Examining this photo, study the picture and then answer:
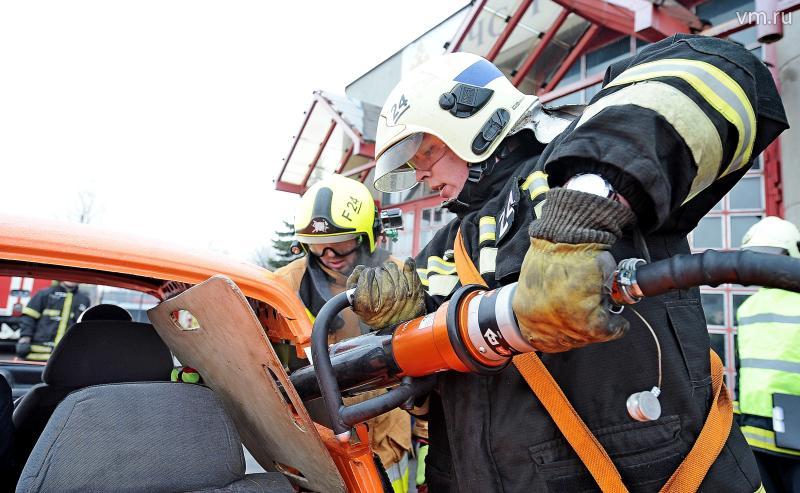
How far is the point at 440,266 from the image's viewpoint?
1724mm

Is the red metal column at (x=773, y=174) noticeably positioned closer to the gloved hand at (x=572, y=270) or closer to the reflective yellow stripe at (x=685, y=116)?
the reflective yellow stripe at (x=685, y=116)

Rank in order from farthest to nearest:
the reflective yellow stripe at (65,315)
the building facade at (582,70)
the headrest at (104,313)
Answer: the reflective yellow stripe at (65,315) < the building facade at (582,70) < the headrest at (104,313)

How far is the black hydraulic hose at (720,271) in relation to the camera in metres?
0.77

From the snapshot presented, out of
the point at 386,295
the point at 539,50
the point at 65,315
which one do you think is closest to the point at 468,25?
the point at 539,50

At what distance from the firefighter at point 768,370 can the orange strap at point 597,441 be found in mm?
2322

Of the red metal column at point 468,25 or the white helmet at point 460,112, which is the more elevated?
the red metal column at point 468,25

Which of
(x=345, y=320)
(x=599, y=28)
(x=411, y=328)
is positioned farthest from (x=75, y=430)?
(x=599, y=28)

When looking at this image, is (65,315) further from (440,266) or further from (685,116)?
(685,116)

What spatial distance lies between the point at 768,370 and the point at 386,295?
9.42 ft

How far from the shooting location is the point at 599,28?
7734mm

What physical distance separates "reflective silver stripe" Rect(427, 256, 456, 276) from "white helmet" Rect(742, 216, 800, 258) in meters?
2.87

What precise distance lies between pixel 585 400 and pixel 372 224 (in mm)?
3029

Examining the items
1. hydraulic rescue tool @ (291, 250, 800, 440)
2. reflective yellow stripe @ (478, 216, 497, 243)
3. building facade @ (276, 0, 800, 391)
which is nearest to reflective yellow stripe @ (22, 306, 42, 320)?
building facade @ (276, 0, 800, 391)

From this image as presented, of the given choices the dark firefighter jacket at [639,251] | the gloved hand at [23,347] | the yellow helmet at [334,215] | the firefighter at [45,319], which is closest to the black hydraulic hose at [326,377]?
the dark firefighter jacket at [639,251]
